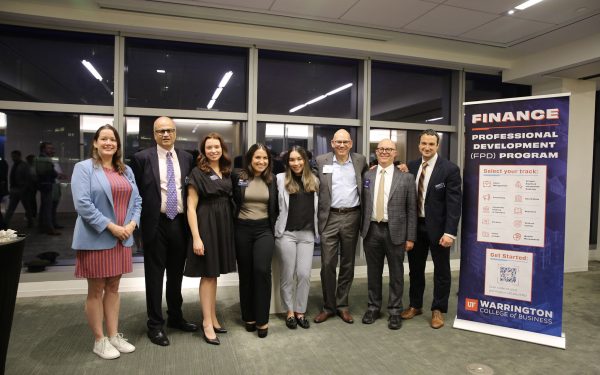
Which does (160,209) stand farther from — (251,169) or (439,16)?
(439,16)

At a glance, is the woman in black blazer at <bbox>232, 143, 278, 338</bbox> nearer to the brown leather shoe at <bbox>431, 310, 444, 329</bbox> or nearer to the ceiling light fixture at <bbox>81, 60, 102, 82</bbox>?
the brown leather shoe at <bbox>431, 310, 444, 329</bbox>

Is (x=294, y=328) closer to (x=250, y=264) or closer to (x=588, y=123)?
(x=250, y=264)

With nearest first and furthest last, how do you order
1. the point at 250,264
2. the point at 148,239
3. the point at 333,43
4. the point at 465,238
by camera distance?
the point at 148,239 < the point at 250,264 < the point at 465,238 < the point at 333,43

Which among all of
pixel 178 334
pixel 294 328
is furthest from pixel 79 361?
pixel 294 328

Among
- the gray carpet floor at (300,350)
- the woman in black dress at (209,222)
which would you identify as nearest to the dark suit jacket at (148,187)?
the woman in black dress at (209,222)

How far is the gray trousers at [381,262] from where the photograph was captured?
10.8 feet

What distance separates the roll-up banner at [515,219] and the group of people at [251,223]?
252 mm

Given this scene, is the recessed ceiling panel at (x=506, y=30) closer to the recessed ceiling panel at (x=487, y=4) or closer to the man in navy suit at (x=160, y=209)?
the recessed ceiling panel at (x=487, y=4)

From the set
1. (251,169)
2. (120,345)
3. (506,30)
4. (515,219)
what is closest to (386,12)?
(506,30)

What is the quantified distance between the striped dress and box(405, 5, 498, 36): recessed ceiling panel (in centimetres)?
326

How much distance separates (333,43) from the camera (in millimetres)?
4496

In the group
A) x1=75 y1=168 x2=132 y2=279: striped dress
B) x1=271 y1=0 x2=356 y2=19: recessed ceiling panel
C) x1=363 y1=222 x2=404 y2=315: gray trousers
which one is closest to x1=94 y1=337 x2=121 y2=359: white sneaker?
x1=75 y1=168 x2=132 y2=279: striped dress

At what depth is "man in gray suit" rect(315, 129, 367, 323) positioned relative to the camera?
3.33 meters

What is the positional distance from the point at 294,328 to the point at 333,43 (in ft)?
10.3
